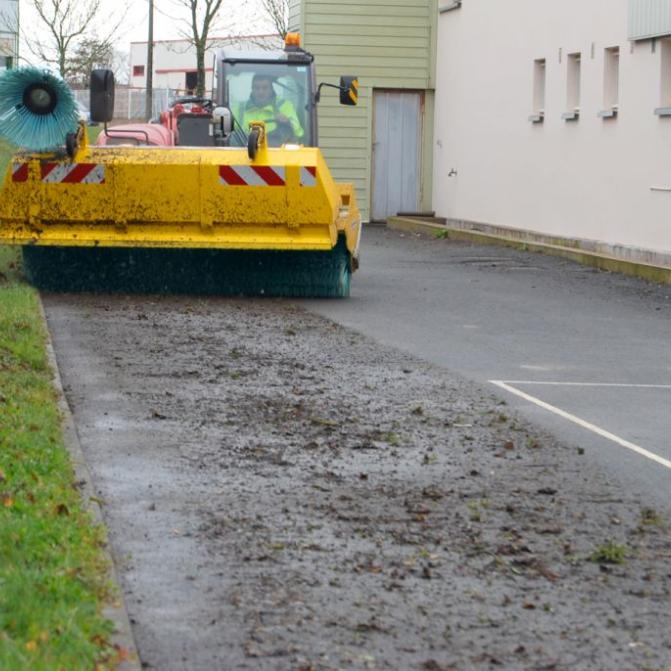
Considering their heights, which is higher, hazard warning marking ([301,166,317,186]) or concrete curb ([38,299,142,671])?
hazard warning marking ([301,166,317,186])

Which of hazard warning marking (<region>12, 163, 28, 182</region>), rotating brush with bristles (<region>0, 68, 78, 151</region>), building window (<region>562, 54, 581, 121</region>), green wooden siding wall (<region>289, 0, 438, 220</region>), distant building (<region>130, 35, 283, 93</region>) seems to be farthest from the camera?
distant building (<region>130, 35, 283, 93</region>)

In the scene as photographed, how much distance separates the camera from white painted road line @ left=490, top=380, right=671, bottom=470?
8.23 m

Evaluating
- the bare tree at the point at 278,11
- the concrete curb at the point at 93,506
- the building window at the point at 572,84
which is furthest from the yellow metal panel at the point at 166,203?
the bare tree at the point at 278,11

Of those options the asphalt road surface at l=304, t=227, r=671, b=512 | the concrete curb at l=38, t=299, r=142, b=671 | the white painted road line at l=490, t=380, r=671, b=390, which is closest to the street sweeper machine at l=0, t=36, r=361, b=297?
the asphalt road surface at l=304, t=227, r=671, b=512

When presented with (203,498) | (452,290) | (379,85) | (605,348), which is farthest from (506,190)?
(203,498)

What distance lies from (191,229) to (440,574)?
1020 cm

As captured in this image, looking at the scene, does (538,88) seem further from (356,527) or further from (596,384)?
(356,527)

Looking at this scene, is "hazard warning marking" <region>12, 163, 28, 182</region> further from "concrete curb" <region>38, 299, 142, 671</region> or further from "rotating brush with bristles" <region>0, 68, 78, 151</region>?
"concrete curb" <region>38, 299, 142, 671</region>

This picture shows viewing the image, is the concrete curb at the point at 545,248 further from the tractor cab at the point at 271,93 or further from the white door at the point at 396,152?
the tractor cab at the point at 271,93

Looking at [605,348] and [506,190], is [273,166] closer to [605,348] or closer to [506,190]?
[605,348]

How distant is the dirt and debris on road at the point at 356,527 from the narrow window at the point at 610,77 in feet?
44.3

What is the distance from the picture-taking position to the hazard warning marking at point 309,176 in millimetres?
15711

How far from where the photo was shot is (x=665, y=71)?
70.3 feet

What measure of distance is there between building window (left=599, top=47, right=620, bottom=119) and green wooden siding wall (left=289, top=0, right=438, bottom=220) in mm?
9329
